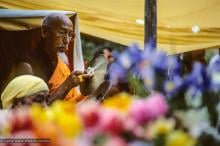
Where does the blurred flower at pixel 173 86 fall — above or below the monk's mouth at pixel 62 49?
below

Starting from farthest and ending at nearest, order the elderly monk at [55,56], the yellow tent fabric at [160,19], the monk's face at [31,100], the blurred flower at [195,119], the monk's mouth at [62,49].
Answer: the yellow tent fabric at [160,19] < the monk's mouth at [62,49] < the elderly monk at [55,56] < the monk's face at [31,100] < the blurred flower at [195,119]

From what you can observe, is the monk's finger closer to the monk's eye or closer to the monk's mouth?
the monk's mouth

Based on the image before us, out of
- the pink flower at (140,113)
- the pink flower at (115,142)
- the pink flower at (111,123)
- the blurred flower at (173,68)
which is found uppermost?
the blurred flower at (173,68)

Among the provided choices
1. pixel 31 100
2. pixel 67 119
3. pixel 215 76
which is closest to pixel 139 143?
pixel 67 119

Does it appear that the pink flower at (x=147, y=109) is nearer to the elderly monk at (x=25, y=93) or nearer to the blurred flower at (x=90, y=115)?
the blurred flower at (x=90, y=115)

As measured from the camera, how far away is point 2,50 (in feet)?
7.01

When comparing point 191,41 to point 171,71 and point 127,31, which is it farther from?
point 171,71

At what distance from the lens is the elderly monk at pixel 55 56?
210 cm

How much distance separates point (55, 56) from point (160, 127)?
1.32m

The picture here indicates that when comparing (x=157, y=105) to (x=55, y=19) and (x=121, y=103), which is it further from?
(x=55, y=19)

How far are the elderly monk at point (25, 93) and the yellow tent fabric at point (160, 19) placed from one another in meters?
0.64

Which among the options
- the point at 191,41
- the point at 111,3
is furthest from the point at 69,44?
the point at 191,41

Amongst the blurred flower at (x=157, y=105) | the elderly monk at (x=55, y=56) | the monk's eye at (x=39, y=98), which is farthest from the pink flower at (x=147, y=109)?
the elderly monk at (x=55, y=56)

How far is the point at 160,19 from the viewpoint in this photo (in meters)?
2.58
